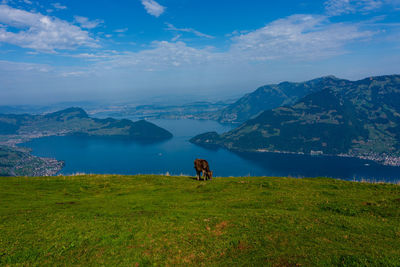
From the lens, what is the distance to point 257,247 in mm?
12031

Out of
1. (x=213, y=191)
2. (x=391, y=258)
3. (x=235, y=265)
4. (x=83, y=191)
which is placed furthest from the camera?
(x=83, y=191)

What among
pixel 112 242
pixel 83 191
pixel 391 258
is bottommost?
pixel 83 191

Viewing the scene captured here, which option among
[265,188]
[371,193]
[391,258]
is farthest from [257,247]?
[371,193]

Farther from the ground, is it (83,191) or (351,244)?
(351,244)

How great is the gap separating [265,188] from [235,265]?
14.5 metres

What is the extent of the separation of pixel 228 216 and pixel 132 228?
6.96 meters

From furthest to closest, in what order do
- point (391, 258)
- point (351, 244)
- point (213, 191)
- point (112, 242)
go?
point (213, 191) < point (112, 242) < point (351, 244) < point (391, 258)

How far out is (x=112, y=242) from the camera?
1319 centimetres

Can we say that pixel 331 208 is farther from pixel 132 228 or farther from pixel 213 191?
pixel 132 228

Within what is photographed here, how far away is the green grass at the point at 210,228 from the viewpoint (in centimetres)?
1143

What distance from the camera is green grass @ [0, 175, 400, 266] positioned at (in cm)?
1143

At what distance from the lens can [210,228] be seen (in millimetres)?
14461

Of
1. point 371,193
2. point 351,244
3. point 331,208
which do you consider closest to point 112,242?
point 351,244

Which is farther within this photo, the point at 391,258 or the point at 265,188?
the point at 265,188
